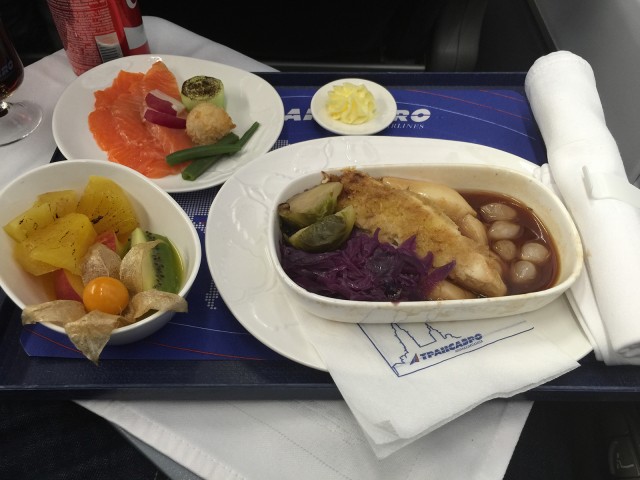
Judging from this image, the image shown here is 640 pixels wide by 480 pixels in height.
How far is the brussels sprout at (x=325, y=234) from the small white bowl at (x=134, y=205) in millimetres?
181

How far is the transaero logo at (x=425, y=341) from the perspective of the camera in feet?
2.75

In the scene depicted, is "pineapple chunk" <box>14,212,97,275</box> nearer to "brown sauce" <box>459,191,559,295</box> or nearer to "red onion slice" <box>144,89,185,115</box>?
"red onion slice" <box>144,89,185,115</box>

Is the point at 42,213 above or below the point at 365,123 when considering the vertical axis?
above

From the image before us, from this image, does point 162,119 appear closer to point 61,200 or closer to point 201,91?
point 201,91

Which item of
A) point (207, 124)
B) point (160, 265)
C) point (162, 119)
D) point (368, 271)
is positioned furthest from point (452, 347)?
point (162, 119)

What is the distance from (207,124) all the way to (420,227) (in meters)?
0.60

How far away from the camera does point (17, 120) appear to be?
4.51 feet

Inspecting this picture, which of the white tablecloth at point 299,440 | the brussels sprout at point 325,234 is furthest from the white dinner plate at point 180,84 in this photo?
the white tablecloth at point 299,440

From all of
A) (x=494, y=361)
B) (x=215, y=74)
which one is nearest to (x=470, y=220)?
(x=494, y=361)

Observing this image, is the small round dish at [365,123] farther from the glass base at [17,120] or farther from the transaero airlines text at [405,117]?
the glass base at [17,120]

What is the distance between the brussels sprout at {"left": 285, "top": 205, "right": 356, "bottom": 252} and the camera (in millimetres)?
898

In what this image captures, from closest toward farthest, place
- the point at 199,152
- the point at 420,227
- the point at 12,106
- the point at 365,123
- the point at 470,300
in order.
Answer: the point at 470,300 < the point at 420,227 < the point at 199,152 < the point at 365,123 < the point at 12,106

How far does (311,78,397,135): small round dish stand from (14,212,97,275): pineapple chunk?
25.5 inches

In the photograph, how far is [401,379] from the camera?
2.66 feet
